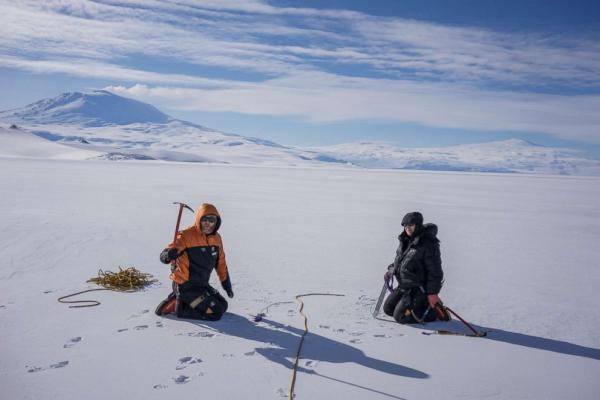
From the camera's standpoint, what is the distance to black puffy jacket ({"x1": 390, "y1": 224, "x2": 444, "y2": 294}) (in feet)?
15.8

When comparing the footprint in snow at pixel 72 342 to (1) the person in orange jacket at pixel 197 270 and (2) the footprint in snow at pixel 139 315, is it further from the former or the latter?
(1) the person in orange jacket at pixel 197 270

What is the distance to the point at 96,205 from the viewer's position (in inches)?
549

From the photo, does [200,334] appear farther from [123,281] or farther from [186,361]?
[123,281]

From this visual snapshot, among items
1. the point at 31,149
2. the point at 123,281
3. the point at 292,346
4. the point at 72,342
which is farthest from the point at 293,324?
the point at 31,149

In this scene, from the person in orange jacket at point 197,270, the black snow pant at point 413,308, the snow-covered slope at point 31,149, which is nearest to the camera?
the person in orange jacket at point 197,270

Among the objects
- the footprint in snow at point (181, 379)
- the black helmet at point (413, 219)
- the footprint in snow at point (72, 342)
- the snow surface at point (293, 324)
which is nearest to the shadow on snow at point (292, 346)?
the snow surface at point (293, 324)

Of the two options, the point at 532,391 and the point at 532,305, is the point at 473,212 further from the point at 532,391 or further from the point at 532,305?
the point at 532,391

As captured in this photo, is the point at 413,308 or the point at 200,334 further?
the point at 413,308

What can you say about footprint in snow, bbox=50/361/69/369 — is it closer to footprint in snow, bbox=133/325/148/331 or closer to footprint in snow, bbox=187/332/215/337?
footprint in snow, bbox=133/325/148/331

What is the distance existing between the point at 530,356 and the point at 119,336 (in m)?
4.06

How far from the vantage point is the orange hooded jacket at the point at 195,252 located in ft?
15.5

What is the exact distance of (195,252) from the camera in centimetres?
479

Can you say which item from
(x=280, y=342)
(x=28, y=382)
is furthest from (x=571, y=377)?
(x=28, y=382)

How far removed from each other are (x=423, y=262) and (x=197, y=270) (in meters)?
2.49
